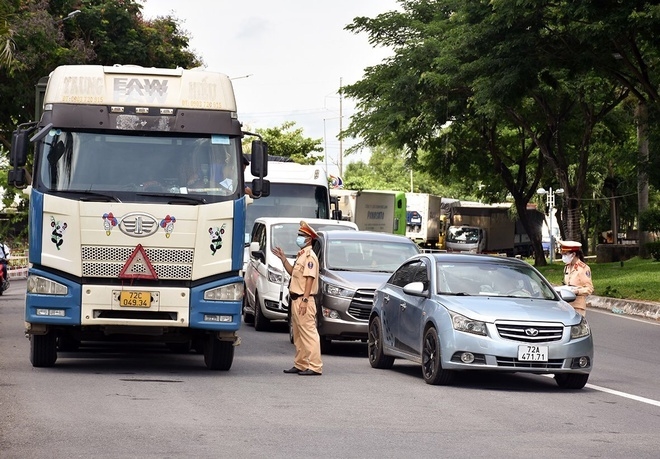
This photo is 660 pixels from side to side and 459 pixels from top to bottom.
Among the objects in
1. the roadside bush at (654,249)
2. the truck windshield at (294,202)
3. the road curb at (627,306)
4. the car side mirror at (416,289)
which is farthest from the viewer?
the roadside bush at (654,249)

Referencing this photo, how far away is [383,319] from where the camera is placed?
52.0 ft

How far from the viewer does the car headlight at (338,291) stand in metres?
17.9

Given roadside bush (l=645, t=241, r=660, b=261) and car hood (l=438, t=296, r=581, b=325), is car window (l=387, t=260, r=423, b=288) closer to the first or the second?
car hood (l=438, t=296, r=581, b=325)

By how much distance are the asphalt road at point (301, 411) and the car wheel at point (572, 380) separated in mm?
144

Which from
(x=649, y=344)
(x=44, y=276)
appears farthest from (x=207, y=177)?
(x=649, y=344)

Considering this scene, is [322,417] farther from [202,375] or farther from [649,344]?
[649,344]

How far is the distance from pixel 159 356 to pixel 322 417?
6.51 metres

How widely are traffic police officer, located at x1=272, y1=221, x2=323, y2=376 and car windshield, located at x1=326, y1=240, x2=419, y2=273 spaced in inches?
139

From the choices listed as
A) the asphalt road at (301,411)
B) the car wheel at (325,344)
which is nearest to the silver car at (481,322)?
the asphalt road at (301,411)

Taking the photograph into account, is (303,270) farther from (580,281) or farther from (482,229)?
(482,229)

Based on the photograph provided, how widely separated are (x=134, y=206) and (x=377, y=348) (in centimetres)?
382

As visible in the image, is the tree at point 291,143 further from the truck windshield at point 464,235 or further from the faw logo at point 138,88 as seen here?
the faw logo at point 138,88

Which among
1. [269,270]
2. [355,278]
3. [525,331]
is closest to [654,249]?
[269,270]

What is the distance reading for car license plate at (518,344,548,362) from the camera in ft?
44.0
